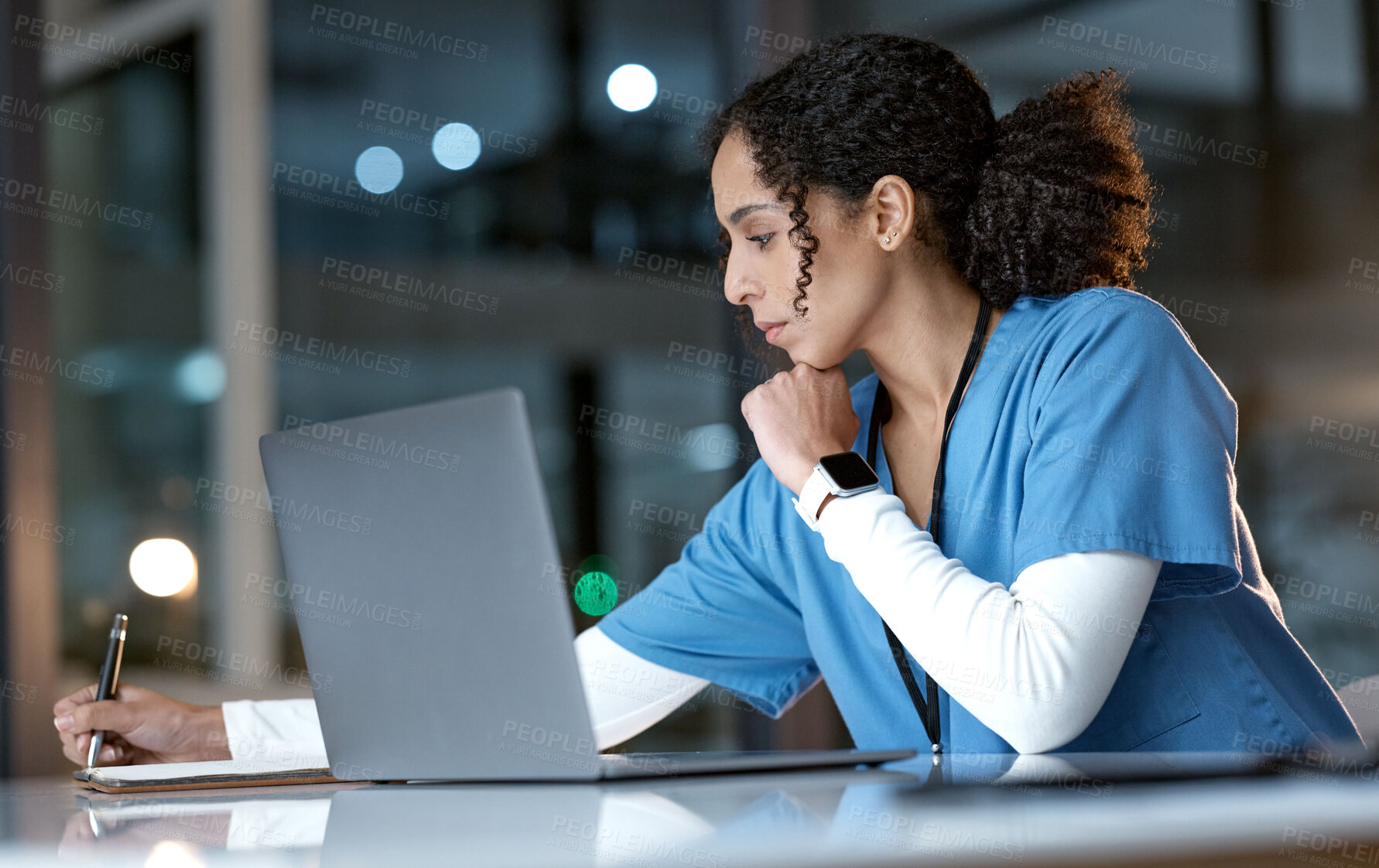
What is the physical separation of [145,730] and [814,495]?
2.42 feet

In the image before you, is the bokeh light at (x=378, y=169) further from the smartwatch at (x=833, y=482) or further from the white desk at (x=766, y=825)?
the white desk at (x=766, y=825)

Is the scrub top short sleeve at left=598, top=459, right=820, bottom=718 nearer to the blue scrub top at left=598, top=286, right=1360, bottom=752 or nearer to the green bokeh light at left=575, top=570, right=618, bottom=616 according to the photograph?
the blue scrub top at left=598, top=286, right=1360, bottom=752

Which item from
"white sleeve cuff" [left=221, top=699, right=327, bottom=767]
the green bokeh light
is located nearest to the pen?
"white sleeve cuff" [left=221, top=699, right=327, bottom=767]

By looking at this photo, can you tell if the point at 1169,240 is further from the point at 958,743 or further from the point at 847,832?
the point at 847,832

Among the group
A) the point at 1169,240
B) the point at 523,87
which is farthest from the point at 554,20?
the point at 1169,240

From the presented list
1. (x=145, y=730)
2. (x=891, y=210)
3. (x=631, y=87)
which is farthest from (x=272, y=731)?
(x=631, y=87)

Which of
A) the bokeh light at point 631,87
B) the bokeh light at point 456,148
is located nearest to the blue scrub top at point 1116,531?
the bokeh light at point 631,87

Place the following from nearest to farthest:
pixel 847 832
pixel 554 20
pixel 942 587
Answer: pixel 847 832
pixel 942 587
pixel 554 20

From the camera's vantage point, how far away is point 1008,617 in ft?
3.25

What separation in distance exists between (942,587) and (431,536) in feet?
1.49

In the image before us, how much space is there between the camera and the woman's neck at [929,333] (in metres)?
1.35

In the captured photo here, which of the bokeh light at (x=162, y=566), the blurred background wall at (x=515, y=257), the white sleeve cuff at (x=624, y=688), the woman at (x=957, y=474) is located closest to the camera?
the woman at (x=957, y=474)

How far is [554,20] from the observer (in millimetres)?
4125

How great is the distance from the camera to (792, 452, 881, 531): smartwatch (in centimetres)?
111
